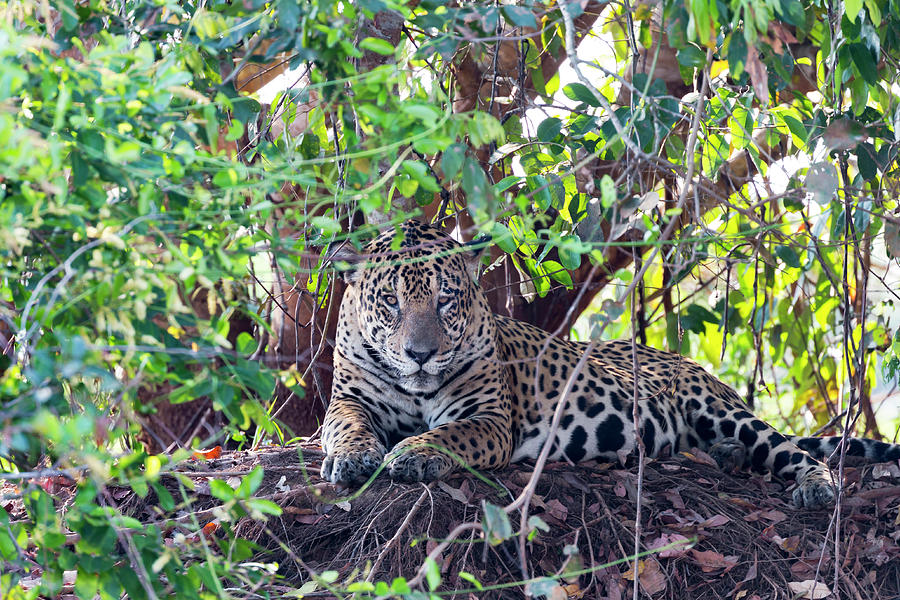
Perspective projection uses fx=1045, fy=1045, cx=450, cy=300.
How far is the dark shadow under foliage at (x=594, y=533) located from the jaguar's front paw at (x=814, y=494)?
6cm

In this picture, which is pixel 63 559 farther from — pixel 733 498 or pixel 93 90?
pixel 733 498

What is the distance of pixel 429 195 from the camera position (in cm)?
526

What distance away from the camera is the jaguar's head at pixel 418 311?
5.43 meters

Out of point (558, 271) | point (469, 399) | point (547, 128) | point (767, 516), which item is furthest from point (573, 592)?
point (547, 128)

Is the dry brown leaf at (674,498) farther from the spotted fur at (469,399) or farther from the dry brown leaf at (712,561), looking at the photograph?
the spotted fur at (469,399)

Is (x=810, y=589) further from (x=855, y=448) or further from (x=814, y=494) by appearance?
(x=855, y=448)

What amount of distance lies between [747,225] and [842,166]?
1.21 metres

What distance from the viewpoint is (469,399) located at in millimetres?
5688

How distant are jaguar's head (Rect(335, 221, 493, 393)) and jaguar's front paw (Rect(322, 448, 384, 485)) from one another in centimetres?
68

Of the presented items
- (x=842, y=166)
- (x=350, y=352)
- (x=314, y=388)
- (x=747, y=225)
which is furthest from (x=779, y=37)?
(x=314, y=388)

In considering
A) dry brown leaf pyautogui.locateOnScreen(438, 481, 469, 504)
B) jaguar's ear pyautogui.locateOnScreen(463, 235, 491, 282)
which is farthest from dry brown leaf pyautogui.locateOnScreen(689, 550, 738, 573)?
jaguar's ear pyautogui.locateOnScreen(463, 235, 491, 282)

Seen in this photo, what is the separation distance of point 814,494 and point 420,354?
209cm

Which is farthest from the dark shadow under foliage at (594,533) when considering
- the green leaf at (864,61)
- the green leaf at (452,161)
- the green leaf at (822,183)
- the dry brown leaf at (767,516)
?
the green leaf at (864,61)

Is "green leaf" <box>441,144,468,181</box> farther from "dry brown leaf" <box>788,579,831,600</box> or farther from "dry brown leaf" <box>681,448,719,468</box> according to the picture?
"dry brown leaf" <box>681,448,719,468</box>
